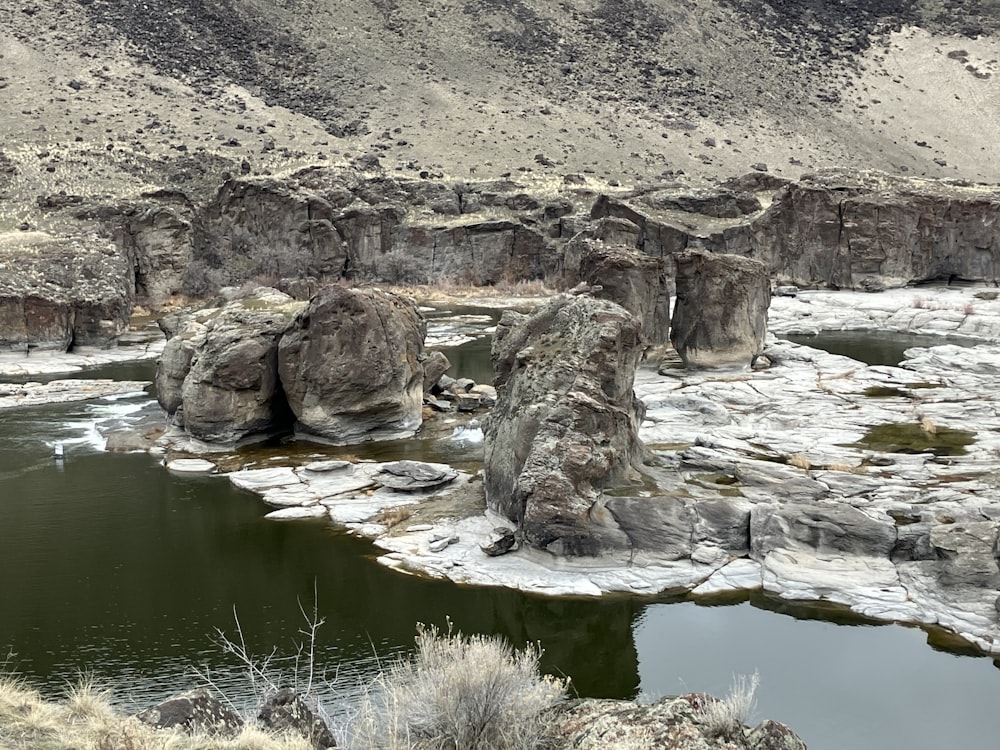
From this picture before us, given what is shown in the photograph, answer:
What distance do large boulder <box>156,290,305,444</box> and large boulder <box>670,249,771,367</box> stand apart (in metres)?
13.6

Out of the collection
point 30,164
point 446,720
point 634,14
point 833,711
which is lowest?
point 833,711

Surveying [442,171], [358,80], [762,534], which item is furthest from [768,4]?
[762,534]

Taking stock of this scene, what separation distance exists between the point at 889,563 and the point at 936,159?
87.3 metres

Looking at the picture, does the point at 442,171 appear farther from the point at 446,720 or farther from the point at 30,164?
the point at 446,720

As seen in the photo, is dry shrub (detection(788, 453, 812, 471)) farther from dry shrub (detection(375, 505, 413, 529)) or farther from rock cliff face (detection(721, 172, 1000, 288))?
rock cliff face (detection(721, 172, 1000, 288))

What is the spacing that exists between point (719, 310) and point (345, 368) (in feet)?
45.0

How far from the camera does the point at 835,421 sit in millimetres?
22844

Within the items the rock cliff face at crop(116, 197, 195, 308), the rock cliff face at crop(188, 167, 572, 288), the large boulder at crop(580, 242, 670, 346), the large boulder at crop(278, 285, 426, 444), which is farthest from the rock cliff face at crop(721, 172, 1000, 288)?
the large boulder at crop(278, 285, 426, 444)

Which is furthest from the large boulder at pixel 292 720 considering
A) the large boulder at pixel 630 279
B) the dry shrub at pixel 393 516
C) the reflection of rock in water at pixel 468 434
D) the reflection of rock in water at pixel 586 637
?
the large boulder at pixel 630 279

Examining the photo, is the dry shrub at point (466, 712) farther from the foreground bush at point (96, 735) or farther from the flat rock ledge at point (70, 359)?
the flat rock ledge at point (70, 359)

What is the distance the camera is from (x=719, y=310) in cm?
3114

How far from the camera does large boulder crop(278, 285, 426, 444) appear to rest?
23.4m

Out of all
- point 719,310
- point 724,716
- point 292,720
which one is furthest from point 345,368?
point 724,716

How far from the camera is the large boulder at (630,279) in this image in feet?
104
